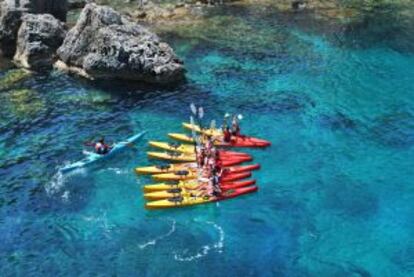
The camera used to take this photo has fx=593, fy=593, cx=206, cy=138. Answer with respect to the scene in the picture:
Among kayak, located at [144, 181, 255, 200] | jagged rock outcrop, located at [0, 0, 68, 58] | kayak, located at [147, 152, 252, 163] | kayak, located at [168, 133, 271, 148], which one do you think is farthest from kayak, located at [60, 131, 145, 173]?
jagged rock outcrop, located at [0, 0, 68, 58]

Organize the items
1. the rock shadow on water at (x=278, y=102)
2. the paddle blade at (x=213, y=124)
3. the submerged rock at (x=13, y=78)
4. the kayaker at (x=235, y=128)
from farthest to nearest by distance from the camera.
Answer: the submerged rock at (x=13, y=78), the rock shadow on water at (x=278, y=102), the paddle blade at (x=213, y=124), the kayaker at (x=235, y=128)

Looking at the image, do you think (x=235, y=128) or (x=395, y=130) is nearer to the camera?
(x=235, y=128)

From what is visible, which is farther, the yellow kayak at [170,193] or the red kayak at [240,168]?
the red kayak at [240,168]

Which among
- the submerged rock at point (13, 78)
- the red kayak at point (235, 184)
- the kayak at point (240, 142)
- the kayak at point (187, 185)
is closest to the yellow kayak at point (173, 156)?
the kayak at point (240, 142)

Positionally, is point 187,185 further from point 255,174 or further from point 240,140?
point 240,140

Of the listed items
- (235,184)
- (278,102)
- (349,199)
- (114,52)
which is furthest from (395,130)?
(114,52)

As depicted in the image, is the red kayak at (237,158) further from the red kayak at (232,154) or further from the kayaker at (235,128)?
the kayaker at (235,128)
